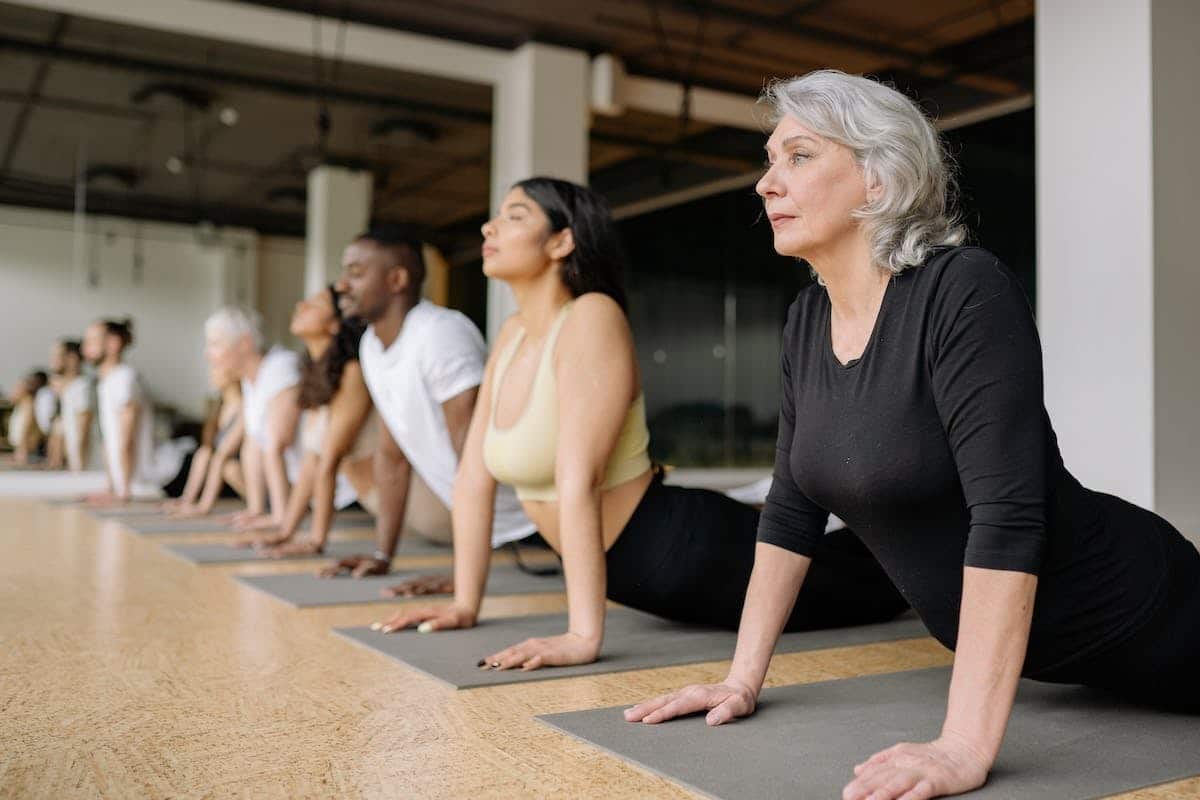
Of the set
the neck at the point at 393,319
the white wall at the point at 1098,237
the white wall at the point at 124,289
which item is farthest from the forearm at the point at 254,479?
the white wall at the point at 124,289

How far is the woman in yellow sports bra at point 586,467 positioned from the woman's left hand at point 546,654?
12 millimetres

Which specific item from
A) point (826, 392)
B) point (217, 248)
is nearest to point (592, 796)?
point (826, 392)

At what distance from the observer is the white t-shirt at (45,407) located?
7.20 metres

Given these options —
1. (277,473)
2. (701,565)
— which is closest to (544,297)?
(701,565)

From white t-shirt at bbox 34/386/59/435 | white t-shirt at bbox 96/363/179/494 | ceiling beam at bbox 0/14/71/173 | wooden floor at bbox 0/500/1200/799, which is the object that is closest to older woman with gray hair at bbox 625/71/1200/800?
wooden floor at bbox 0/500/1200/799

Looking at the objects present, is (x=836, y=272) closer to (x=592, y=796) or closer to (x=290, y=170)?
(x=592, y=796)

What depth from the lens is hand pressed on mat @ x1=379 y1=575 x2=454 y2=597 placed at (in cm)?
251

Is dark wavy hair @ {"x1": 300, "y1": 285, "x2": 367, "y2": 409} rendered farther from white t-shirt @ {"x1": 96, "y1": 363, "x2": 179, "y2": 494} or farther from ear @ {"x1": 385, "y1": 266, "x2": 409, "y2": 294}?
white t-shirt @ {"x1": 96, "y1": 363, "x2": 179, "y2": 494}

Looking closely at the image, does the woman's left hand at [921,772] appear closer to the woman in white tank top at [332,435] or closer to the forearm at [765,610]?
the forearm at [765,610]

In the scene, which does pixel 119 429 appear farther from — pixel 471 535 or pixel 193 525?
pixel 471 535

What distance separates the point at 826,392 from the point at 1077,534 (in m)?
0.33

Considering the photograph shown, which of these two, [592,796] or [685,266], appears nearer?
[592,796]

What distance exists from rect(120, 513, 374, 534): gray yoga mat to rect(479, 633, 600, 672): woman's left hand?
249 centimetres

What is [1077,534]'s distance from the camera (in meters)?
1.27
